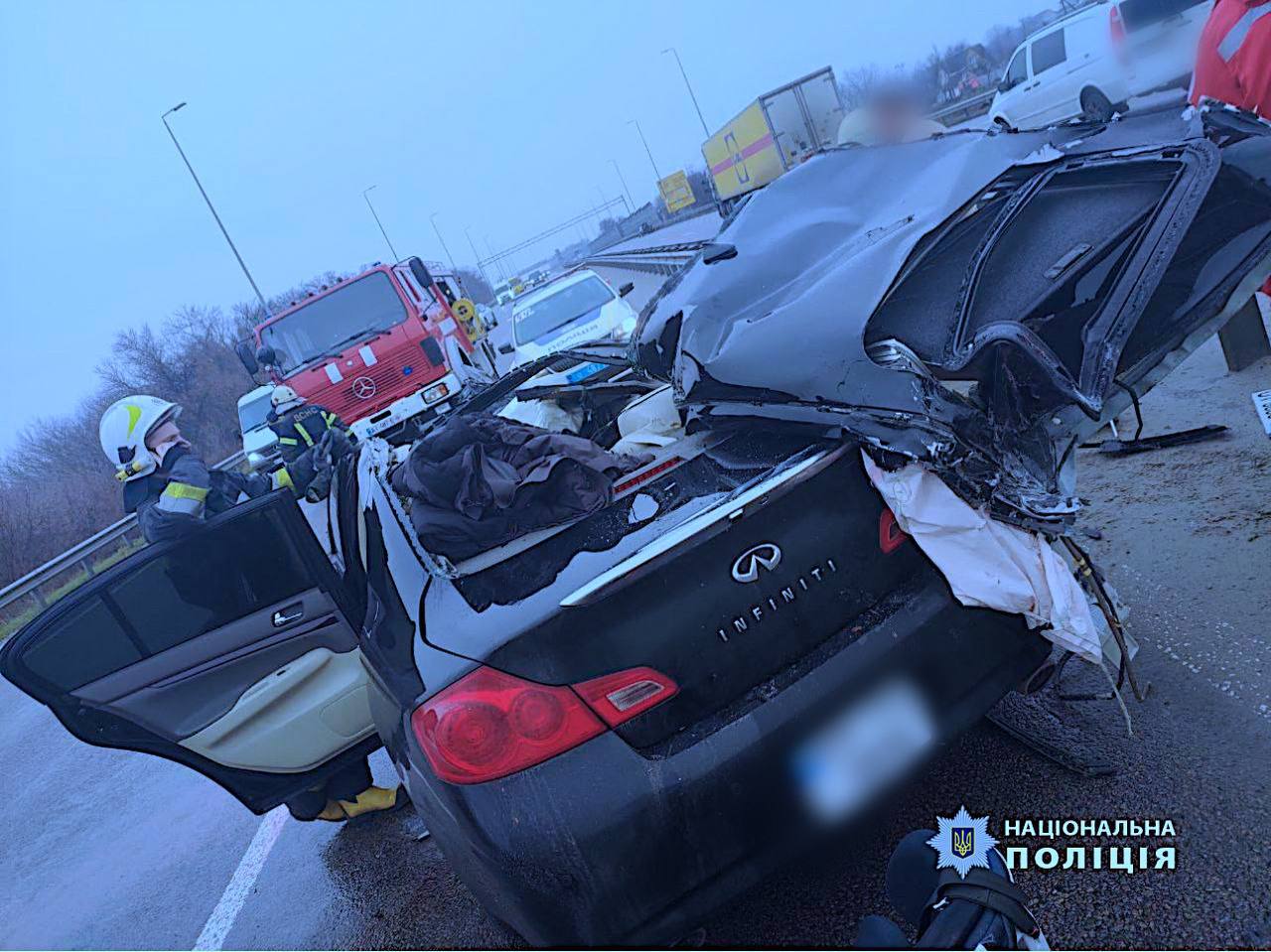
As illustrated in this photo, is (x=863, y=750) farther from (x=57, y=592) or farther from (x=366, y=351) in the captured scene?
(x=57, y=592)

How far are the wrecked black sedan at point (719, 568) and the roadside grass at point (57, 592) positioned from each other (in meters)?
10.00

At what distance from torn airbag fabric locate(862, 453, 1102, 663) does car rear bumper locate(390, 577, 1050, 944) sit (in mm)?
230

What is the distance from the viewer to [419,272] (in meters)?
13.0

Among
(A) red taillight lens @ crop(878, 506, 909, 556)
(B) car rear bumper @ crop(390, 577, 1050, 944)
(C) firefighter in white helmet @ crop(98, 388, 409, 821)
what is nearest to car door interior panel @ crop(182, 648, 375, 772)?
(C) firefighter in white helmet @ crop(98, 388, 409, 821)

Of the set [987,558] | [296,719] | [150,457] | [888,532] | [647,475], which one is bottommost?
[296,719]

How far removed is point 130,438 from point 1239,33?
527 centimetres

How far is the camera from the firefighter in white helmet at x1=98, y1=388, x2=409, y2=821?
12.7 ft

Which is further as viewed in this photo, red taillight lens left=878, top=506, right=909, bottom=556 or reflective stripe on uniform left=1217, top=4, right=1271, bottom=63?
reflective stripe on uniform left=1217, top=4, right=1271, bottom=63

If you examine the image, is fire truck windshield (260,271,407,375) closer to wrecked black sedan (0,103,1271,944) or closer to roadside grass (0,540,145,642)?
roadside grass (0,540,145,642)

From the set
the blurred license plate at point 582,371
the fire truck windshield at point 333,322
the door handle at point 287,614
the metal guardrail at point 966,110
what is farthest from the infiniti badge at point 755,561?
the metal guardrail at point 966,110

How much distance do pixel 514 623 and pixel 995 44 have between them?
93.0 feet

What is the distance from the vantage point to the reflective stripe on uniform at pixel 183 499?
3.57 metres

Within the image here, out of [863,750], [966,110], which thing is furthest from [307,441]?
[966,110]

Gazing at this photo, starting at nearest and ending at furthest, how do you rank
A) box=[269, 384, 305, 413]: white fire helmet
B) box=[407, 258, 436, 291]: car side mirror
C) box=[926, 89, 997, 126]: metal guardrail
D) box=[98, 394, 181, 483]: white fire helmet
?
1. box=[98, 394, 181, 483]: white fire helmet
2. box=[269, 384, 305, 413]: white fire helmet
3. box=[407, 258, 436, 291]: car side mirror
4. box=[926, 89, 997, 126]: metal guardrail
